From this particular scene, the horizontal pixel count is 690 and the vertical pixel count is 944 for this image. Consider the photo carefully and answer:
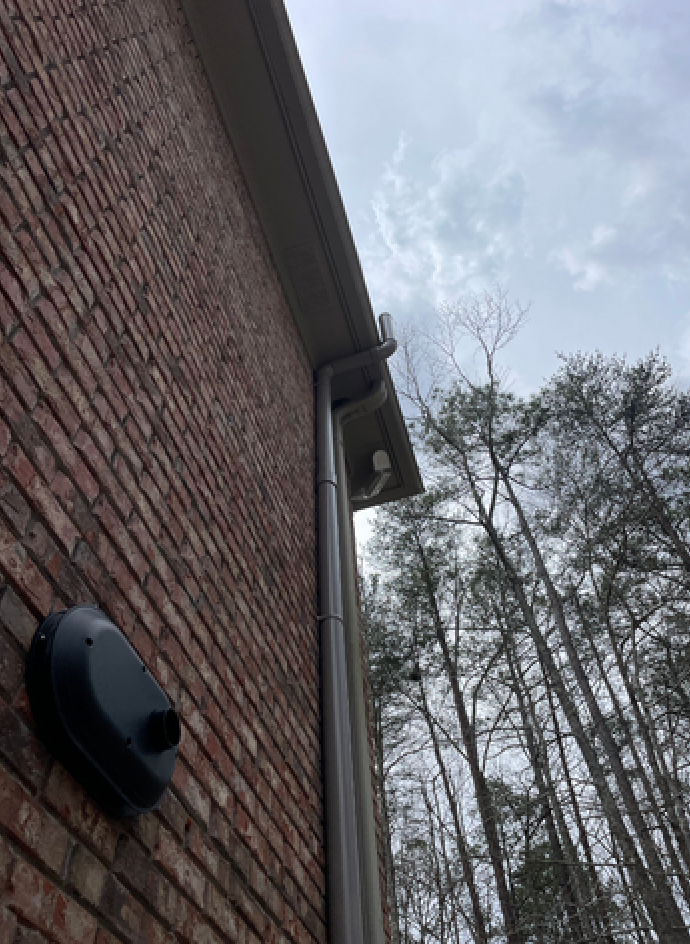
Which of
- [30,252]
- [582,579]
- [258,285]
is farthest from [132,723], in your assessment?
[582,579]

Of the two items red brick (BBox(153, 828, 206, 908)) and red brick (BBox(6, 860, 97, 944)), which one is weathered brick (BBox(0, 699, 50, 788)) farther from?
red brick (BBox(153, 828, 206, 908))

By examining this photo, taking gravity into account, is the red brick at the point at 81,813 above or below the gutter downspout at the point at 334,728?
below

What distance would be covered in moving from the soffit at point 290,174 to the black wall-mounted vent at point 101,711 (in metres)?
3.38

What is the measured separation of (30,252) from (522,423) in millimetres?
12832

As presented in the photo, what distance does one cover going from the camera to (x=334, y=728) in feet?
9.09

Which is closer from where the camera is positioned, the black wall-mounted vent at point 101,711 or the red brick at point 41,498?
the black wall-mounted vent at point 101,711

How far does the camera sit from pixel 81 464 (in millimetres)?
1487

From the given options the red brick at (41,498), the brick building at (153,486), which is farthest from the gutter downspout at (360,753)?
the red brick at (41,498)

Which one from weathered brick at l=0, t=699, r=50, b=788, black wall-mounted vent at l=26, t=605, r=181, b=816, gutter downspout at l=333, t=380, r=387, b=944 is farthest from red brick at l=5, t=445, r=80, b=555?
gutter downspout at l=333, t=380, r=387, b=944

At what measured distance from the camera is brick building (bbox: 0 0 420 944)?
3.91 ft

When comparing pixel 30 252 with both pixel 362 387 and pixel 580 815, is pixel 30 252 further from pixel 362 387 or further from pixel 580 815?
pixel 580 815

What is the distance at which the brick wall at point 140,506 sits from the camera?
3.85 feet

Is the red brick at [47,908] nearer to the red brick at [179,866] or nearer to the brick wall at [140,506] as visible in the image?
the brick wall at [140,506]

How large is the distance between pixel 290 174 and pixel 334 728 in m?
3.06
